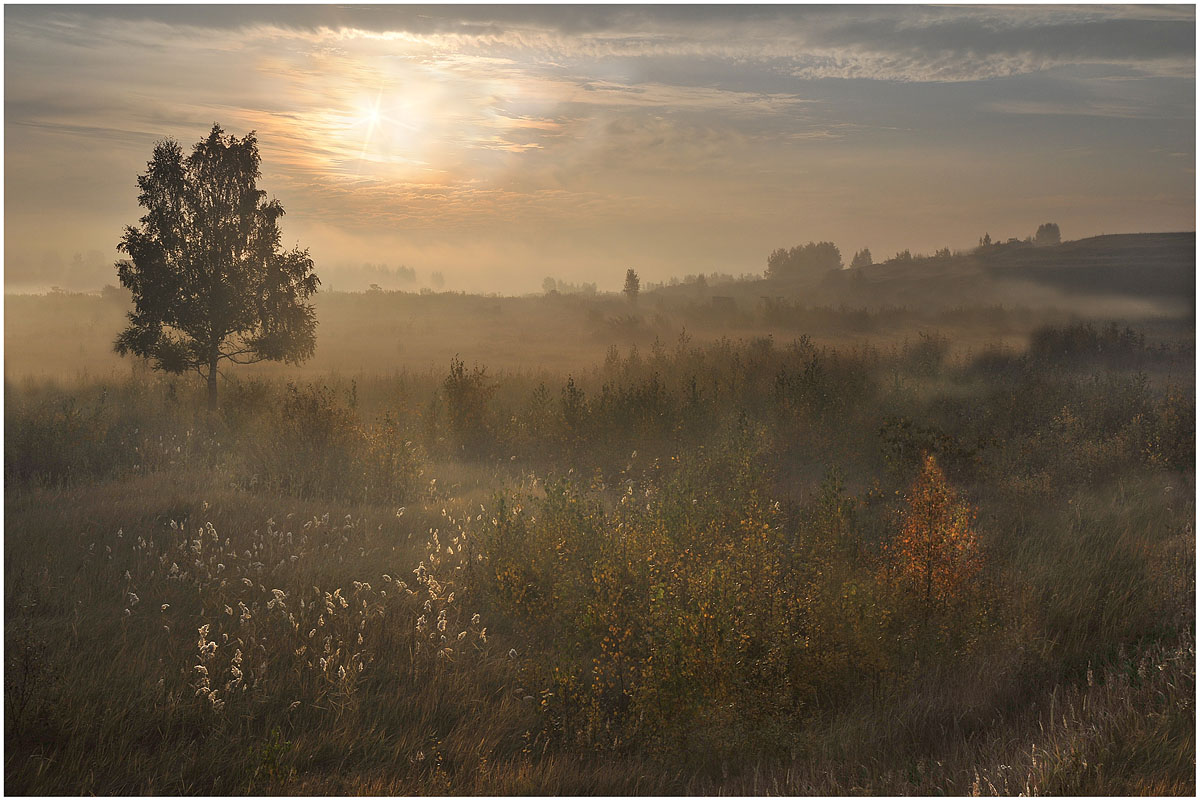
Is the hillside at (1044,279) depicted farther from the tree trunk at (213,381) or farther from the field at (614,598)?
the tree trunk at (213,381)

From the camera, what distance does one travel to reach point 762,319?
17.4 meters

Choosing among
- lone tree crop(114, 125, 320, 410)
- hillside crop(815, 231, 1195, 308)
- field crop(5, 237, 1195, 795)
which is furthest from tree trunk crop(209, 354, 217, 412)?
hillside crop(815, 231, 1195, 308)

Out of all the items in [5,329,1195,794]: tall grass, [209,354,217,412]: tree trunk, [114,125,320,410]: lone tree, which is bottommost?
[5,329,1195,794]: tall grass

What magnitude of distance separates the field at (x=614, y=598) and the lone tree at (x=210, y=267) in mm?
2614

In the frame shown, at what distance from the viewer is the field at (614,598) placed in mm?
4316

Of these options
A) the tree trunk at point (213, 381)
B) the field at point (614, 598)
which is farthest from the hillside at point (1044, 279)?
the tree trunk at point (213, 381)

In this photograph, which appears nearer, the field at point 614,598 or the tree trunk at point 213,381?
the field at point 614,598

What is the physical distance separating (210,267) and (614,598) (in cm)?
1260

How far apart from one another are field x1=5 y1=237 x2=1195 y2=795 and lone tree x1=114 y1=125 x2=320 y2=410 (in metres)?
2.61

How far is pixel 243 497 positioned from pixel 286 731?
5.01 meters

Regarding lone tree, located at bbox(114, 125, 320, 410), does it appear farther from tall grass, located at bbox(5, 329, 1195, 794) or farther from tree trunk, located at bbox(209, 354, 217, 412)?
tall grass, located at bbox(5, 329, 1195, 794)

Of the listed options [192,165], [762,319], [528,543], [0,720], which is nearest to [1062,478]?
[528,543]

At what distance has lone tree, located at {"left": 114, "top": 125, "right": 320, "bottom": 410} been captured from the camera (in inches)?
566

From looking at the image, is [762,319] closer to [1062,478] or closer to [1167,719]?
[1062,478]
